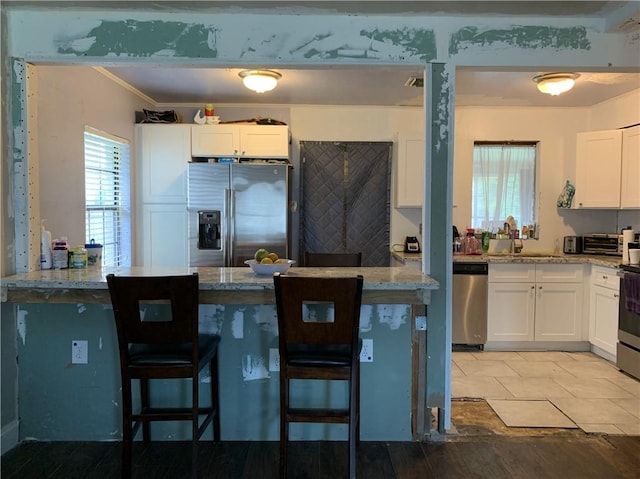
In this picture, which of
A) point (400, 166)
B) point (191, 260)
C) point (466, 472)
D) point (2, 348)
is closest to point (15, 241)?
point (2, 348)

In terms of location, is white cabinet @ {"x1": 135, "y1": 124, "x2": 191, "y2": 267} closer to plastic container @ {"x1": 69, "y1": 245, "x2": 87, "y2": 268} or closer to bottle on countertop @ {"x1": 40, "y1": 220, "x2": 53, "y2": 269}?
plastic container @ {"x1": 69, "y1": 245, "x2": 87, "y2": 268}

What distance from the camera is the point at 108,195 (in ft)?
13.6

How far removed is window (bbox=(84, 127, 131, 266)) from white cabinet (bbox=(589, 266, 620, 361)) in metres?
4.37

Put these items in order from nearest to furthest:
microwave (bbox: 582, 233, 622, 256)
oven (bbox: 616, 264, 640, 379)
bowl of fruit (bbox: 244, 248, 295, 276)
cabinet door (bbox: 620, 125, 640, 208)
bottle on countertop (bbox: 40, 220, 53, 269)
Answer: bowl of fruit (bbox: 244, 248, 295, 276) < bottle on countertop (bbox: 40, 220, 53, 269) < oven (bbox: 616, 264, 640, 379) < cabinet door (bbox: 620, 125, 640, 208) < microwave (bbox: 582, 233, 622, 256)

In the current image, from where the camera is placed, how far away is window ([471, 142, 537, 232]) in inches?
200

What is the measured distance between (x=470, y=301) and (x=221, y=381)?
2.63 meters

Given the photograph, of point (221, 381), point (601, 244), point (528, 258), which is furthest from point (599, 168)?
point (221, 381)

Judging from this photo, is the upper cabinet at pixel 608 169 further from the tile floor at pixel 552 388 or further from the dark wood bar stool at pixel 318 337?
the dark wood bar stool at pixel 318 337

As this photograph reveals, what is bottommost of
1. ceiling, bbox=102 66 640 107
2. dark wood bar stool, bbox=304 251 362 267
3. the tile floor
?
the tile floor

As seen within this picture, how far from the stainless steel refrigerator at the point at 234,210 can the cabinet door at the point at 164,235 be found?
39 centimetres

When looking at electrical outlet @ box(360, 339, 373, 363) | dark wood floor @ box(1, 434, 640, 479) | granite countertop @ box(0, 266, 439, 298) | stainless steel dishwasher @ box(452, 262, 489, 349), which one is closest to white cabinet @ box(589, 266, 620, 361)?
stainless steel dishwasher @ box(452, 262, 489, 349)

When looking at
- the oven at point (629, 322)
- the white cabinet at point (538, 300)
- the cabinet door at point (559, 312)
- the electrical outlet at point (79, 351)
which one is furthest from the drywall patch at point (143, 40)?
the cabinet door at point (559, 312)

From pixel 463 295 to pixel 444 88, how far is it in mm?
2345

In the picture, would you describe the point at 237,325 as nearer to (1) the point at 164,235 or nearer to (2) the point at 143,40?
(2) the point at 143,40
